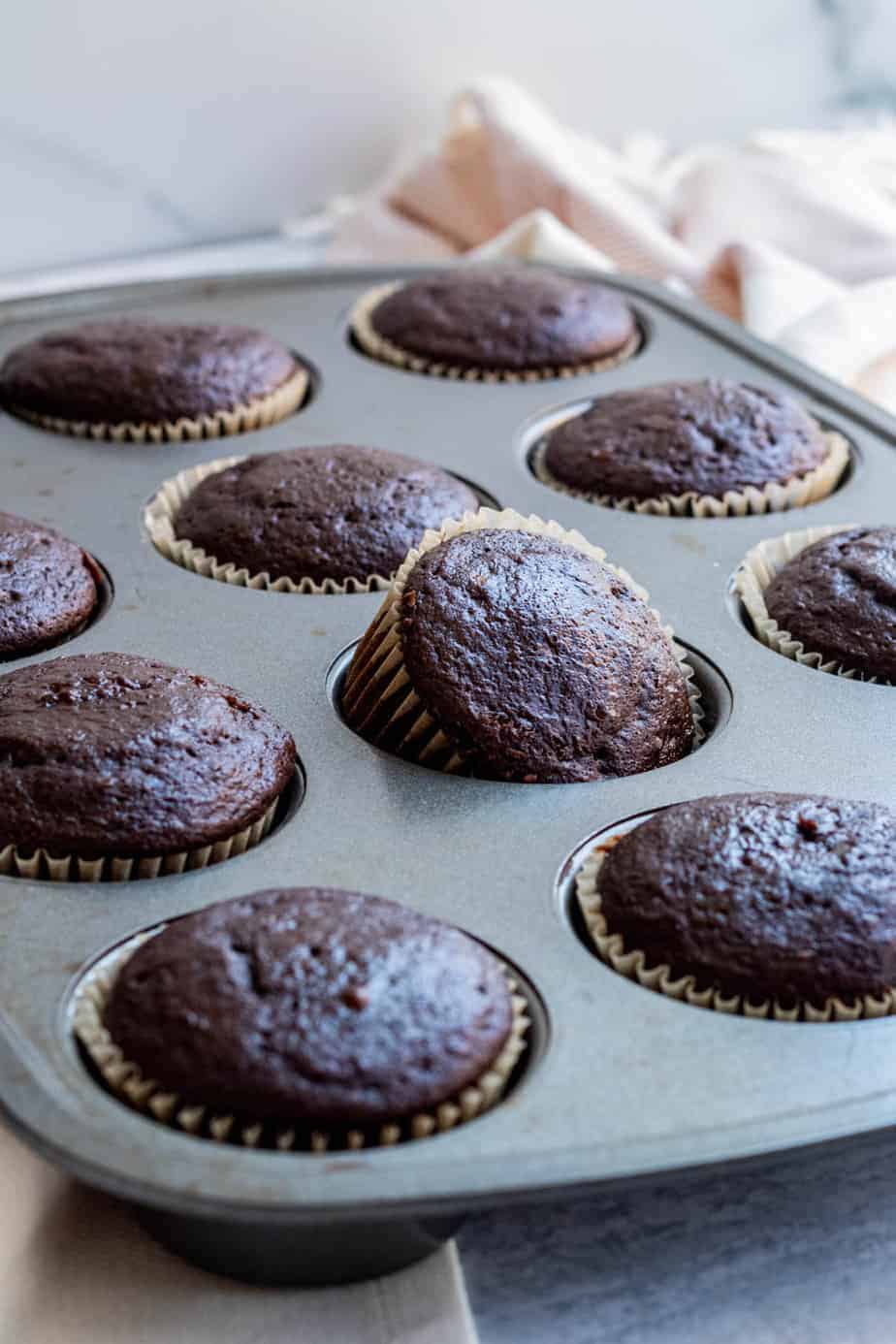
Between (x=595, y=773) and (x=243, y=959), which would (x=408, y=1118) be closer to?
(x=243, y=959)

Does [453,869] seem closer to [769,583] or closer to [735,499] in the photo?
[769,583]

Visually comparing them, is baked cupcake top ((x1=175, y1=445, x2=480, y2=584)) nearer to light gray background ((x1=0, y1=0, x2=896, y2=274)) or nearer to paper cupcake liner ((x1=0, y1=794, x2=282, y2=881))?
paper cupcake liner ((x1=0, y1=794, x2=282, y2=881))

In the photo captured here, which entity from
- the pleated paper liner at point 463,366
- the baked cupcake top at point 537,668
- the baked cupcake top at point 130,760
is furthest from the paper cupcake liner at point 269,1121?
the pleated paper liner at point 463,366

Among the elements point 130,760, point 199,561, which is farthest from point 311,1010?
point 199,561

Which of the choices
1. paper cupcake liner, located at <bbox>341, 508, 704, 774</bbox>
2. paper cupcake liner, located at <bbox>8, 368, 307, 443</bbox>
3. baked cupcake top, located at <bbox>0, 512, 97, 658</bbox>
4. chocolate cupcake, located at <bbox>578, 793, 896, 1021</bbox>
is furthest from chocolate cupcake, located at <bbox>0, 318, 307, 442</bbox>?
chocolate cupcake, located at <bbox>578, 793, 896, 1021</bbox>

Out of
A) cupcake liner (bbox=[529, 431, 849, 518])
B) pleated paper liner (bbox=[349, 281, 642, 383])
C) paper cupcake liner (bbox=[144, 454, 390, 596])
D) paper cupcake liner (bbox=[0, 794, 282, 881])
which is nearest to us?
paper cupcake liner (bbox=[0, 794, 282, 881])

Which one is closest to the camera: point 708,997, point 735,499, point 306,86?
point 708,997

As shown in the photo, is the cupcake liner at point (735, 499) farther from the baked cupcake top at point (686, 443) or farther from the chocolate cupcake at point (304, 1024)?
the chocolate cupcake at point (304, 1024)
